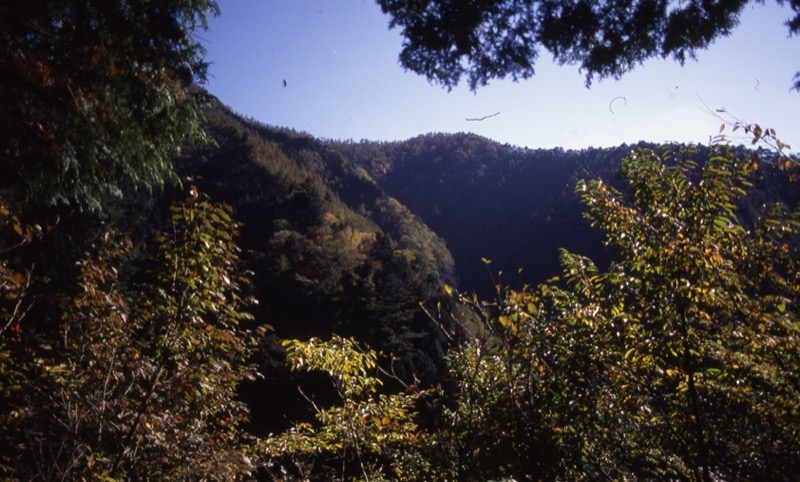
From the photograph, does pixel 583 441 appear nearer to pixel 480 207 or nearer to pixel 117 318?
pixel 117 318

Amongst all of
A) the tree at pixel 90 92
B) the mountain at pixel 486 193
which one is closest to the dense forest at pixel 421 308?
the tree at pixel 90 92

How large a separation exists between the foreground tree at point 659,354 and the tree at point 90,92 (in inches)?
130

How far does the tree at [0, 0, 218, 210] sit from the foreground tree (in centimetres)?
331

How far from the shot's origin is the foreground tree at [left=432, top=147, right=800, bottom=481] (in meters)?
2.90

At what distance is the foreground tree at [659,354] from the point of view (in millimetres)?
2904

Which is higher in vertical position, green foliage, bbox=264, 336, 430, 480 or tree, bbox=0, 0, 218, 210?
tree, bbox=0, 0, 218, 210

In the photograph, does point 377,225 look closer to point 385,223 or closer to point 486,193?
point 385,223

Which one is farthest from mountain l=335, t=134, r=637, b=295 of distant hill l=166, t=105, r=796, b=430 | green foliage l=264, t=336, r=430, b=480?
green foliage l=264, t=336, r=430, b=480

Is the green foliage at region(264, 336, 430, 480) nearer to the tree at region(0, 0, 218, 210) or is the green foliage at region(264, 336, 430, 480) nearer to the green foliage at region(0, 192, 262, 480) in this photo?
the green foliage at region(0, 192, 262, 480)

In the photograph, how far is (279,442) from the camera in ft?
16.7

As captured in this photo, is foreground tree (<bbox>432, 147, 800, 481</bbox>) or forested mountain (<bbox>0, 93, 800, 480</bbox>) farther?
forested mountain (<bbox>0, 93, 800, 480</bbox>)

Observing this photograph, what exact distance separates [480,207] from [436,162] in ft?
46.1

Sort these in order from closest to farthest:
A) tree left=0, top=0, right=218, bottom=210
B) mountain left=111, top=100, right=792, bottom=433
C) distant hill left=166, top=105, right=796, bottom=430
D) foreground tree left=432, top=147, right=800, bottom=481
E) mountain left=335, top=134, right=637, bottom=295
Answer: foreground tree left=432, top=147, right=800, bottom=481
tree left=0, top=0, right=218, bottom=210
mountain left=111, top=100, right=792, bottom=433
distant hill left=166, top=105, right=796, bottom=430
mountain left=335, top=134, right=637, bottom=295

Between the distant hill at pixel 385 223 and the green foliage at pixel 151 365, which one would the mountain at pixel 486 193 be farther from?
the green foliage at pixel 151 365
